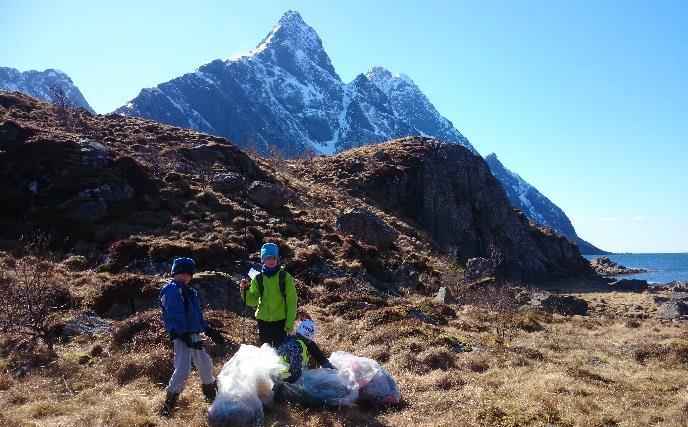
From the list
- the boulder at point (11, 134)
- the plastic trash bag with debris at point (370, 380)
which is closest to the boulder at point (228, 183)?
the boulder at point (11, 134)

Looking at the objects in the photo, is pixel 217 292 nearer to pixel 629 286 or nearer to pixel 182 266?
pixel 182 266

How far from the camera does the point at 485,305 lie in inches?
788

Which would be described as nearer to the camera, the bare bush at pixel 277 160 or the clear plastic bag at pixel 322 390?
the clear plastic bag at pixel 322 390

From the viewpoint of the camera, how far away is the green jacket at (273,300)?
716cm

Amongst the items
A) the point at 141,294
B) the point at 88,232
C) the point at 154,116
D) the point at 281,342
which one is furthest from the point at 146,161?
the point at 154,116

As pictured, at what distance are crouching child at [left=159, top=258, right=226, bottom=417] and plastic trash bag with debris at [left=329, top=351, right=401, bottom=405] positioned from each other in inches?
76.1

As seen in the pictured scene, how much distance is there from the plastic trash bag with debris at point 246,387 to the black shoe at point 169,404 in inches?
24.7

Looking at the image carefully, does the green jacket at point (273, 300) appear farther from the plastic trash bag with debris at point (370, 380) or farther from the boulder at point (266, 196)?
the boulder at point (266, 196)

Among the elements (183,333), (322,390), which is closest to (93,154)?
(183,333)

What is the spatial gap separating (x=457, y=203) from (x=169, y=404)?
50518mm

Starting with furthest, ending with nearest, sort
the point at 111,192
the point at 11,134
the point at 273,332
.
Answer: the point at 11,134 → the point at 111,192 → the point at 273,332

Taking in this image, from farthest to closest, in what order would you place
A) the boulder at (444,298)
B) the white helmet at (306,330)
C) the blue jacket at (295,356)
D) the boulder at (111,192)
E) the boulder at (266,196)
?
the boulder at (266,196) < the boulder at (111,192) < the boulder at (444,298) < the white helmet at (306,330) < the blue jacket at (295,356)

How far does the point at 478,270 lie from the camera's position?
31297 millimetres

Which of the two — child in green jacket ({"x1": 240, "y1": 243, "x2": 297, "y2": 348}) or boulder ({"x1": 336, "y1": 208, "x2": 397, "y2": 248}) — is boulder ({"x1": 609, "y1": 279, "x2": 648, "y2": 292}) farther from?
child in green jacket ({"x1": 240, "y1": 243, "x2": 297, "y2": 348})
